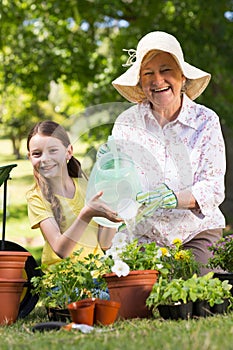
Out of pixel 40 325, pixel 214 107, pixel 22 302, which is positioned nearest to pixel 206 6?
pixel 214 107

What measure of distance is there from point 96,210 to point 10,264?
21.2 inches

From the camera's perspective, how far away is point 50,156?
3.73 metres

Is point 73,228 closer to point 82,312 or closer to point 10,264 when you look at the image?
point 10,264

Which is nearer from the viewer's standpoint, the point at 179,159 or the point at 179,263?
the point at 179,263

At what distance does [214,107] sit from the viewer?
9.99 meters

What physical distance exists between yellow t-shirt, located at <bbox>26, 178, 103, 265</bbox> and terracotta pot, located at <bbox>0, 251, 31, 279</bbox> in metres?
0.30

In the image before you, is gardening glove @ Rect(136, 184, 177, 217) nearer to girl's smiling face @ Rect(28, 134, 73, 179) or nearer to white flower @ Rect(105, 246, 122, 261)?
white flower @ Rect(105, 246, 122, 261)

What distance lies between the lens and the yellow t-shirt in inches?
147

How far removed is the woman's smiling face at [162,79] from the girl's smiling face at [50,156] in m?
0.64

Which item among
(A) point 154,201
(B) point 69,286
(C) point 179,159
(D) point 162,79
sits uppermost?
(D) point 162,79

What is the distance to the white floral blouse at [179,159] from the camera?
3912mm

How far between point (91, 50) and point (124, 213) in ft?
25.7

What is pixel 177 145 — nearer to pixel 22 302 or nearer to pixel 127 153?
pixel 127 153

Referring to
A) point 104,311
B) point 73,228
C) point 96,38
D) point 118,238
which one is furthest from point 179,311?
point 96,38
